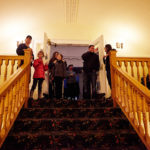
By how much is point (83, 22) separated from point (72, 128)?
3.37 meters

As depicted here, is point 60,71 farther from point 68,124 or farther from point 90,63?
point 68,124

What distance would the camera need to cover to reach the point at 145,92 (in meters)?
1.60

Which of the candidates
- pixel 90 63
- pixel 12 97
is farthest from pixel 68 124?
pixel 90 63

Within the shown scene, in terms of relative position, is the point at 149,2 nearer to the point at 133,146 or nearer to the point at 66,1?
the point at 66,1

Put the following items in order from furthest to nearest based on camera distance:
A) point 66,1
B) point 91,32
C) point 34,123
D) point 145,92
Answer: point 91,32
point 66,1
point 34,123
point 145,92

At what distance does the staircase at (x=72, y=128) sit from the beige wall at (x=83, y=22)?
243 centimetres

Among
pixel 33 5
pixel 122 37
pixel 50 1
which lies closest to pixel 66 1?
pixel 50 1

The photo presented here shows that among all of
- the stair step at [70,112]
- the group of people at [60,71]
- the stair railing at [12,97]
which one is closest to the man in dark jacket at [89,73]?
the group of people at [60,71]

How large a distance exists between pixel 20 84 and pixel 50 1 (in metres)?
2.35

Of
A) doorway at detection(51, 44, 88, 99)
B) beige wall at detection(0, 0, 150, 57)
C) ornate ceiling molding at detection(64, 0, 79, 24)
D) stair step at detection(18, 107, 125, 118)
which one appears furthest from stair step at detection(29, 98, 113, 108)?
doorway at detection(51, 44, 88, 99)

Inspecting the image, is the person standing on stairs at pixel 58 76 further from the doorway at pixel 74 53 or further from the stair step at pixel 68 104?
the doorway at pixel 74 53

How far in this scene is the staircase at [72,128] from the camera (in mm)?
1757

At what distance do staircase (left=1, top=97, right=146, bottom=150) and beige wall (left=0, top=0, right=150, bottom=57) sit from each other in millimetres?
2435

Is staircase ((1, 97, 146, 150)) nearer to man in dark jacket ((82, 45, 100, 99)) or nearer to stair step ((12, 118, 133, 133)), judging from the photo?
stair step ((12, 118, 133, 133))
